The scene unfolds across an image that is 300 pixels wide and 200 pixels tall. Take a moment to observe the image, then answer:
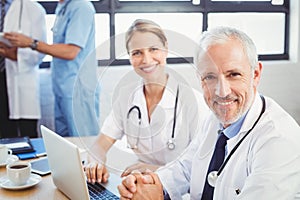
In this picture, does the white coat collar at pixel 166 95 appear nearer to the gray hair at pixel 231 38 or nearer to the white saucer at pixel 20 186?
the gray hair at pixel 231 38

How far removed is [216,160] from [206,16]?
8.28ft

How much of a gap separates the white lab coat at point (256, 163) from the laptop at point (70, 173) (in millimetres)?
198

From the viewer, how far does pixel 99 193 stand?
65.4 inches

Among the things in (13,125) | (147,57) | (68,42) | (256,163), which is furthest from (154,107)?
(13,125)

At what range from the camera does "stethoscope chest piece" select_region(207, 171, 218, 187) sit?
1.59 m

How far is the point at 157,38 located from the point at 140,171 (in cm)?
43

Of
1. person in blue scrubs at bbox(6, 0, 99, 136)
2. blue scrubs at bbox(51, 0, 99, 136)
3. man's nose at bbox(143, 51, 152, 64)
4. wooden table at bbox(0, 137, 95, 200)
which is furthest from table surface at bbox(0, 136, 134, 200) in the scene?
person in blue scrubs at bbox(6, 0, 99, 136)

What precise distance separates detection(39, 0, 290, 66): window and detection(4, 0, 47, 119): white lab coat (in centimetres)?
22

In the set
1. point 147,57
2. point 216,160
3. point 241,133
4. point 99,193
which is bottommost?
point 99,193

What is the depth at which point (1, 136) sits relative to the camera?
336 cm

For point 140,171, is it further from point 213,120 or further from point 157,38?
point 157,38

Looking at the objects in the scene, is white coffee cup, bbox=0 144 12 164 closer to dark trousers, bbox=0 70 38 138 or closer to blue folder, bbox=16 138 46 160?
blue folder, bbox=16 138 46 160

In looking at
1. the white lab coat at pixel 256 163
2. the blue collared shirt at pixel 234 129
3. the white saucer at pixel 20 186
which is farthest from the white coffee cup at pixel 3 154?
the blue collared shirt at pixel 234 129

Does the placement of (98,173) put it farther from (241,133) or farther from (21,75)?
(21,75)
